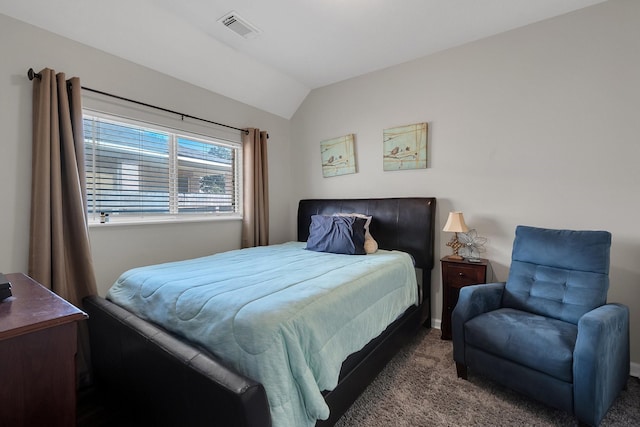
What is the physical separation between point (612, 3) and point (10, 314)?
3.91 metres

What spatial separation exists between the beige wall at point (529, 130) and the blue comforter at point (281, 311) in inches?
44.3

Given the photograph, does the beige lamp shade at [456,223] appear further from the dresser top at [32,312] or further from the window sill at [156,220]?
the dresser top at [32,312]

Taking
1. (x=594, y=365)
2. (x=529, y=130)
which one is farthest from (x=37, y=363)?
(x=529, y=130)

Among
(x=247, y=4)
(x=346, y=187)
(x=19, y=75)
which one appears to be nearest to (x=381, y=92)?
Answer: (x=346, y=187)

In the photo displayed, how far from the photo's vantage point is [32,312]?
104 centimetres

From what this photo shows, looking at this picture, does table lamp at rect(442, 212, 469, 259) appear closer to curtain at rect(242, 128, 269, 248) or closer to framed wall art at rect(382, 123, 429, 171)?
framed wall art at rect(382, 123, 429, 171)

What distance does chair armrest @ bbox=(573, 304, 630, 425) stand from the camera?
4.64 feet

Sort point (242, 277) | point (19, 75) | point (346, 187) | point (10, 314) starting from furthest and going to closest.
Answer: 1. point (346, 187)
2. point (19, 75)
3. point (242, 277)
4. point (10, 314)

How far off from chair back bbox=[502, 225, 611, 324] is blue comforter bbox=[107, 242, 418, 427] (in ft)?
2.81

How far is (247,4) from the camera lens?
219cm

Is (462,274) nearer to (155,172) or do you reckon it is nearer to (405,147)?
(405,147)

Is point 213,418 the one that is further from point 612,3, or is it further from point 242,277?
point 612,3

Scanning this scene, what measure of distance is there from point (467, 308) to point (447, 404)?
0.61 m

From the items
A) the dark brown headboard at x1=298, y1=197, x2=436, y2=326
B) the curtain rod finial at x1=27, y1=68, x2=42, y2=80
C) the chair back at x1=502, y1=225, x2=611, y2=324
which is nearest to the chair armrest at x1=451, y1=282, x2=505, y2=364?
the chair back at x1=502, y1=225, x2=611, y2=324
